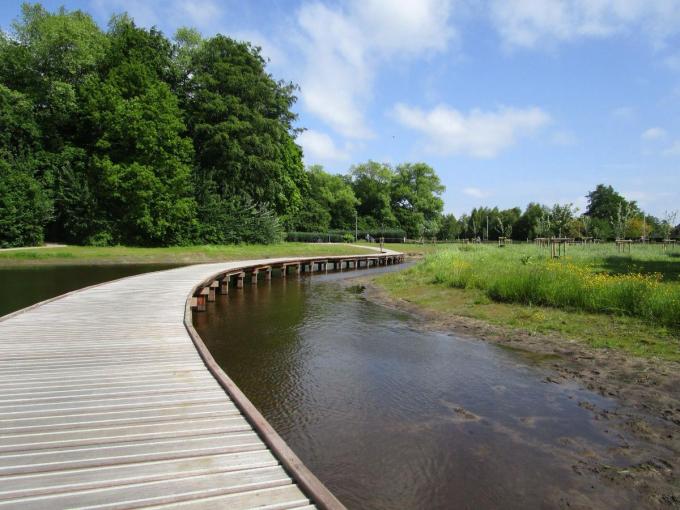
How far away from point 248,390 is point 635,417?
5.58 m

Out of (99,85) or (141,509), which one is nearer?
(141,509)

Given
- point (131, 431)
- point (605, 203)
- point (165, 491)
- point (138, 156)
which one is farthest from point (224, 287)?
point (605, 203)

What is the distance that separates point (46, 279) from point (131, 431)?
19.2m

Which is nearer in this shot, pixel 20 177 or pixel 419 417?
pixel 419 417

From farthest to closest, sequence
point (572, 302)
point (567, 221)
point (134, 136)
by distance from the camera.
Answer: point (567, 221) < point (134, 136) < point (572, 302)

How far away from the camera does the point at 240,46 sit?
39500 mm

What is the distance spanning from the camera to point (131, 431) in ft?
13.7

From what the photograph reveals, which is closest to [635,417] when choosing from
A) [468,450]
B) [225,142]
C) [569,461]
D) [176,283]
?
[569,461]

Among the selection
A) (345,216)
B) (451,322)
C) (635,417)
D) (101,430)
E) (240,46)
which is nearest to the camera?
(101,430)

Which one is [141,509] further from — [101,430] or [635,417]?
[635,417]

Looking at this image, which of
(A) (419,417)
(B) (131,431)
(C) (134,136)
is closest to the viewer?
(B) (131,431)

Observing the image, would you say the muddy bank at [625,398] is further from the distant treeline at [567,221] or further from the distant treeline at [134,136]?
the distant treeline at [567,221]

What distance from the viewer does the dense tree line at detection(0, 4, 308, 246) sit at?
106 ft

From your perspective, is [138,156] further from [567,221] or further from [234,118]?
[567,221]
